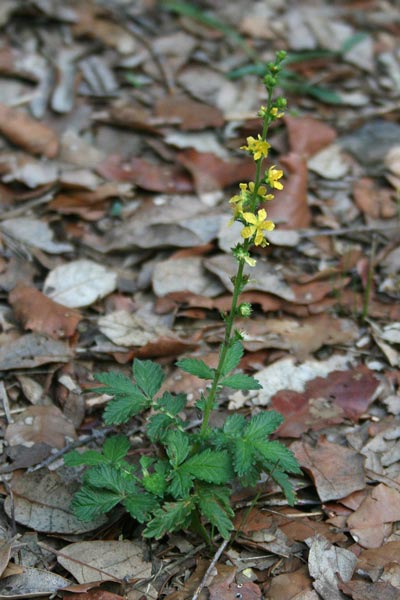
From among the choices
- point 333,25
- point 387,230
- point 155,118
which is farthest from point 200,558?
point 333,25

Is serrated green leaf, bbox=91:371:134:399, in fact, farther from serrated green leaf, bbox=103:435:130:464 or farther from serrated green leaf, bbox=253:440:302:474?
serrated green leaf, bbox=253:440:302:474

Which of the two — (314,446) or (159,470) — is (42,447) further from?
(314,446)

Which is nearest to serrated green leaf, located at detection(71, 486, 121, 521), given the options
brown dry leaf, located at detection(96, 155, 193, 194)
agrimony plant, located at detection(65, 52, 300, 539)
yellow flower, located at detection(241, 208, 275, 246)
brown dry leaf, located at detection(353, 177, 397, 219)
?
agrimony plant, located at detection(65, 52, 300, 539)

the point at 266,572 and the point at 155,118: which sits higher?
the point at 155,118

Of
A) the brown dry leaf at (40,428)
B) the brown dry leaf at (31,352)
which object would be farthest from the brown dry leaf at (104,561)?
the brown dry leaf at (31,352)

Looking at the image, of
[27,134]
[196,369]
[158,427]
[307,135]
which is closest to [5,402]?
[158,427]

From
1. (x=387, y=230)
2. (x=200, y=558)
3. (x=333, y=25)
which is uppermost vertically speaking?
(x=333, y=25)
